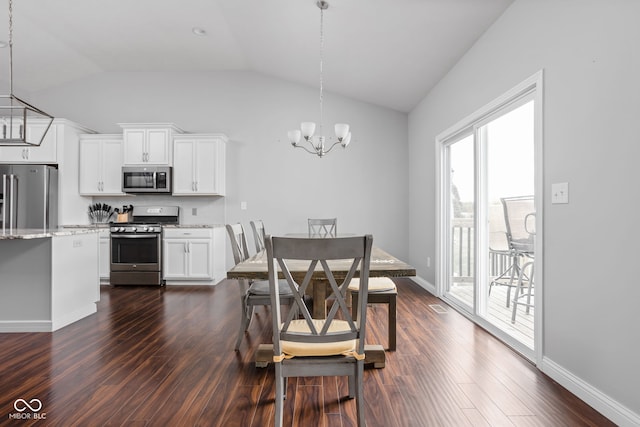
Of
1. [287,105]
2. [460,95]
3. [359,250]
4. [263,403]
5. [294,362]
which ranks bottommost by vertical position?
[263,403]

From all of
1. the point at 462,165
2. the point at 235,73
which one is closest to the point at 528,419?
the point at 462,165

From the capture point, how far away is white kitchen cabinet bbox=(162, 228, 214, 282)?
4.92 meters

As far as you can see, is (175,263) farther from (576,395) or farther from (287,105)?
(576,395)

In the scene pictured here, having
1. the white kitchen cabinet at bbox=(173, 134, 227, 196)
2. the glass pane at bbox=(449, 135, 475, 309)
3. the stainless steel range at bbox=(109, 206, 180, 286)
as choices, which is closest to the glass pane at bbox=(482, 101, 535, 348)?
the glass pane at bbox=(449, 135, 475, 309)

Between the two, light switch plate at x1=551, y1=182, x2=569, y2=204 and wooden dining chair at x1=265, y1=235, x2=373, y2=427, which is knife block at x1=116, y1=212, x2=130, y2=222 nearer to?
wooden dining chair at x1=265, y1=235, x2=373, y2=427

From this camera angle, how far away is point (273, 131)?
5512 mm

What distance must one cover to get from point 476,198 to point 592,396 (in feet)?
6.06

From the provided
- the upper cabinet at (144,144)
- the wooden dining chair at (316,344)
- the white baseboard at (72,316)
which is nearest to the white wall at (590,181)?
the wooden dining chair at (316,344)

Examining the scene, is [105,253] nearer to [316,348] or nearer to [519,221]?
[316,348]

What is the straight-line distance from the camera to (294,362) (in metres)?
1.53

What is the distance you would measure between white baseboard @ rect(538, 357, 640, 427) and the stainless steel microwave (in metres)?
4.79

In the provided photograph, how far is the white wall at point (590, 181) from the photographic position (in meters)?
1.63

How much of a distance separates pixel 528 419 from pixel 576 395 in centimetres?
44

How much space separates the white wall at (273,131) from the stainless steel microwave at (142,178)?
0.92 m
